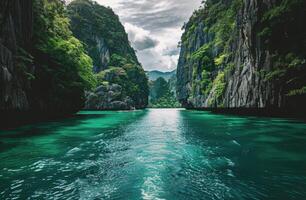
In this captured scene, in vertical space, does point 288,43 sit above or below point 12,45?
above

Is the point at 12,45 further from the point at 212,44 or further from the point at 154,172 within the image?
the point at 212,44

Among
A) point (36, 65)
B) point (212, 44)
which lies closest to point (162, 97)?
point (212, 44)

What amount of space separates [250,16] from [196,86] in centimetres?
4227

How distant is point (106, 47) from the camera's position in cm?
10912

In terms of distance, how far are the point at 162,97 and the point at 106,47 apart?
6885 cm

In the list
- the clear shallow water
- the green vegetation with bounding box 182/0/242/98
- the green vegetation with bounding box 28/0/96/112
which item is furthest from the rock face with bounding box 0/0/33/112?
the green vegetation with bounding box 182/0/242/98

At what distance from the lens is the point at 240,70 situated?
1502 inches

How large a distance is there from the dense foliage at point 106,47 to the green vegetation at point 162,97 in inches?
1911

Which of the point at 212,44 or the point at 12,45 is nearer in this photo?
the point at 12,45

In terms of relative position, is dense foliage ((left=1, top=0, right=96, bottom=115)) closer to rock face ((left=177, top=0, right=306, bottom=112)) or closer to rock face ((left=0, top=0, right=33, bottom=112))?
rock face ((left=0, top=0, right=33, bottom=112))

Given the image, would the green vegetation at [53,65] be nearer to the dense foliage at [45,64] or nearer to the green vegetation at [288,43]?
the dense foliage at [45,64]

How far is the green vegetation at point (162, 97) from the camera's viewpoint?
533 feet

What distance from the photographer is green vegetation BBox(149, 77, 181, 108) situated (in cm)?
16245

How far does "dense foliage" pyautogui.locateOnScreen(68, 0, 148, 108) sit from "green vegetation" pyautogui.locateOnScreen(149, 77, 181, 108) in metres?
48.5
